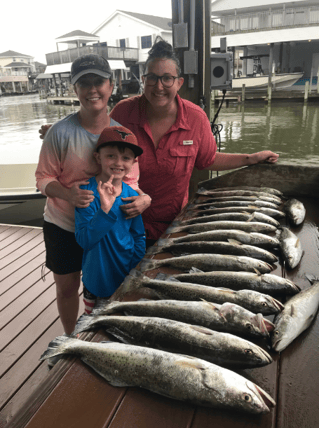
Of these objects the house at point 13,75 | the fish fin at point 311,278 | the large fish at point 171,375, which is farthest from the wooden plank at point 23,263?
the house at point 13,75

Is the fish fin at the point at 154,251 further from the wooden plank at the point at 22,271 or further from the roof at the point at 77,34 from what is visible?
the roof at the point at 77,34

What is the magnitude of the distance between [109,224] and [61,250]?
2.82 ft

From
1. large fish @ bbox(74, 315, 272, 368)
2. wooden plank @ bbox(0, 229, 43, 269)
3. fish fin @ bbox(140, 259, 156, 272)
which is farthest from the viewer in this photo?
wooden plank @ bbox(0, 229, 43, 269)

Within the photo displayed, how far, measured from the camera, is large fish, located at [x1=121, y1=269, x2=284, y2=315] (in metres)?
1.56

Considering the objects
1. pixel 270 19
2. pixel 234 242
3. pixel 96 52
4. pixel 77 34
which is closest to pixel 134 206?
pixel 234 242

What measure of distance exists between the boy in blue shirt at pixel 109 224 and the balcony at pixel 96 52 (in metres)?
33.7

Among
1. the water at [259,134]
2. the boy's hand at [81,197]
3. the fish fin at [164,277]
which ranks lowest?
→ the water at [259,134]

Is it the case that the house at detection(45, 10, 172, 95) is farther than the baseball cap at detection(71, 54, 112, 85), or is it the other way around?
the house at detection(45, 10, 172, 95)

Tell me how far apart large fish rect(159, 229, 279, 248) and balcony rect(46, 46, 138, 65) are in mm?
33884

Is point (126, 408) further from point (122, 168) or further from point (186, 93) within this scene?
point (186, 93)

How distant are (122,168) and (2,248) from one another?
4036 millimetres

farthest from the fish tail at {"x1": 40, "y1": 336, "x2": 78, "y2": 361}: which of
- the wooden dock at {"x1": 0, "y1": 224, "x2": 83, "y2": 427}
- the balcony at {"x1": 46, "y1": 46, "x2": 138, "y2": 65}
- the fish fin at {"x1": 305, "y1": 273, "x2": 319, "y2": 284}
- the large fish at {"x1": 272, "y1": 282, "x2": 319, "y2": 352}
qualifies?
the balcony at {"x1": 46, "y1": 46, "x2": 138, "y2": 65}

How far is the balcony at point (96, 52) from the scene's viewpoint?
33719 mm

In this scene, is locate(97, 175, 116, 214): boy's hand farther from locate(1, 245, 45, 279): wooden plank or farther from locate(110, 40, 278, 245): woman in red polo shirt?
locate(1, 245, 45, 279): wooden plank
